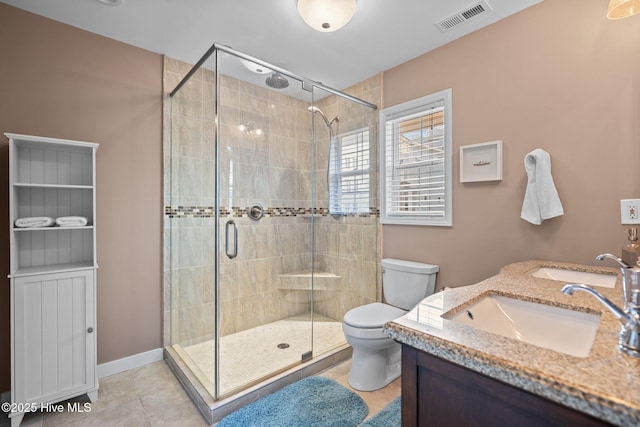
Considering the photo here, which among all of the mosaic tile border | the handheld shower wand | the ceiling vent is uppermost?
the ceiling vent

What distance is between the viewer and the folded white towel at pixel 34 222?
5.63 ft

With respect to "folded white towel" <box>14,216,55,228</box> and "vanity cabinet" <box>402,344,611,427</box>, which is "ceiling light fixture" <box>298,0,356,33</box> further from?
"folded white towel" <box>14,216,55,228</box>

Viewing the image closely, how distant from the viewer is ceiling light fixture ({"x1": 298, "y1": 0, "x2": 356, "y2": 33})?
5.32 ft

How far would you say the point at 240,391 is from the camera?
6.18 ft

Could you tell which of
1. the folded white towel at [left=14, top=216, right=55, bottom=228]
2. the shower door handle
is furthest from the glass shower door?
the folded white towel at [left=14, top=216, right=55, bottom=228]

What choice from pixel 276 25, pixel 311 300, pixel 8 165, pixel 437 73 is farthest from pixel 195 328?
pixel 437 73

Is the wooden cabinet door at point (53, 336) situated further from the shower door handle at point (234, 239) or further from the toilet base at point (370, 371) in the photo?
the toilet base at point (370, 371)

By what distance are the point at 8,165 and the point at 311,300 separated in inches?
93.6

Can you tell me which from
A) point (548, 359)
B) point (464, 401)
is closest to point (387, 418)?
point (464, 401)

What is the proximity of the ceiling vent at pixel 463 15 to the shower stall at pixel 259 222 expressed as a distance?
817 mm

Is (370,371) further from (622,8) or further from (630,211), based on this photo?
(622,8)

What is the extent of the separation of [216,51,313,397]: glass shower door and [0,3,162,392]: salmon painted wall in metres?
0.63

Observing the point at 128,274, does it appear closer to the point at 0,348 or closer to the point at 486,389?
the point at 0,348

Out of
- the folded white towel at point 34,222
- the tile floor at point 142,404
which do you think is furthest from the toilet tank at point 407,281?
the folded white towel at point 34,222
